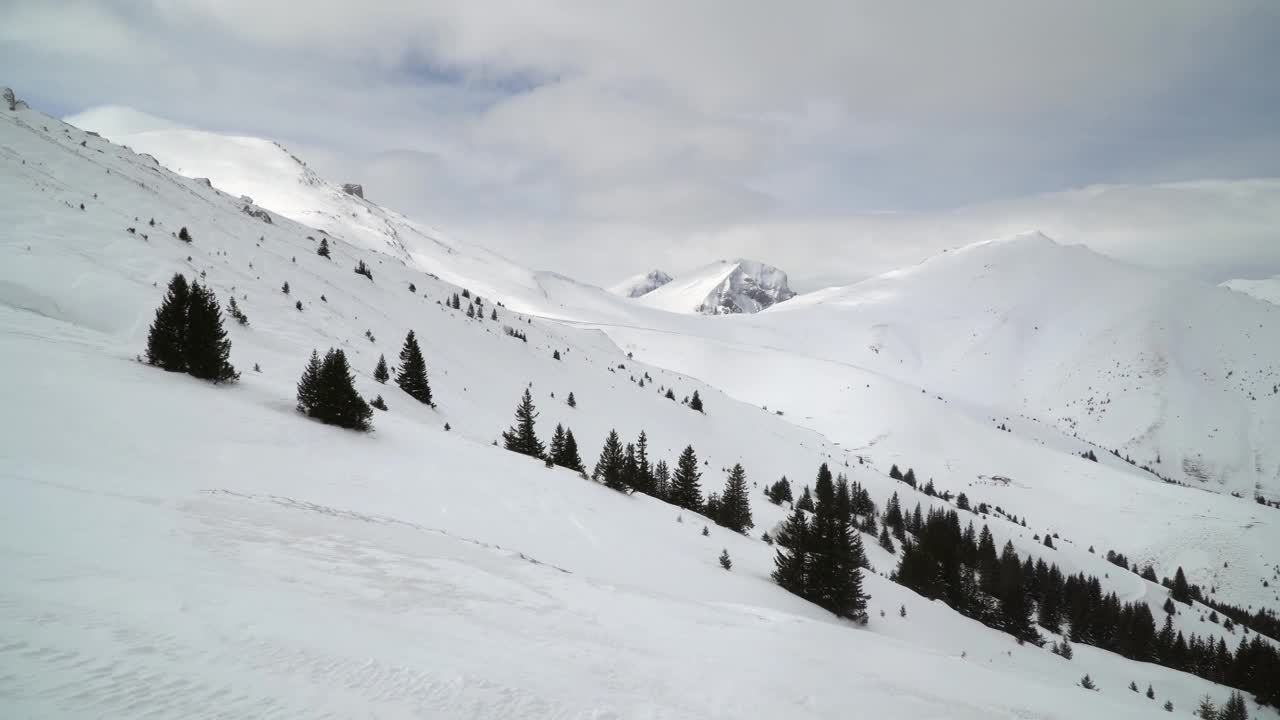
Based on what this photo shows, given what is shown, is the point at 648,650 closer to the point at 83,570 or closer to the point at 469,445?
the point at 83,570

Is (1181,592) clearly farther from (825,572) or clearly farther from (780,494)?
(825,572)

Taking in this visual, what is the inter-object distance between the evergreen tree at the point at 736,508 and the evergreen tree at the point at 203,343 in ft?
85.2

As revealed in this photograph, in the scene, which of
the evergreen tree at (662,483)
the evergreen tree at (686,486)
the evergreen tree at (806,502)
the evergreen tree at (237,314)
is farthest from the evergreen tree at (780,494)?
the evergreen tree at (237,314)

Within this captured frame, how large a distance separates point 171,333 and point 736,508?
3122cm

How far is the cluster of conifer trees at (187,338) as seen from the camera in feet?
50.6

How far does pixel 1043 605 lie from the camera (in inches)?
2468

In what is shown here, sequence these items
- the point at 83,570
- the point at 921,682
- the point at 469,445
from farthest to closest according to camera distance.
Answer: the point at 469,445 → the point at 921,682 → the point at 83,570

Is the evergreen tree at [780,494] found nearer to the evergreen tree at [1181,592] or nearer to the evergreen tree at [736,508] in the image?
the evergreen tree at [736,508]

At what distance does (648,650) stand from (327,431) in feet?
40.9

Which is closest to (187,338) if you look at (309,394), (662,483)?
(309,394)

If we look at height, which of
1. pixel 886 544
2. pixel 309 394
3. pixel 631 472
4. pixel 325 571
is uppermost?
pixel 309 394

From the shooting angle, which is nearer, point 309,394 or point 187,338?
point 187,338

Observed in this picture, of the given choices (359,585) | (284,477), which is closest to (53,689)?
(359,585)

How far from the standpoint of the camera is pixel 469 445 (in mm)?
20266
